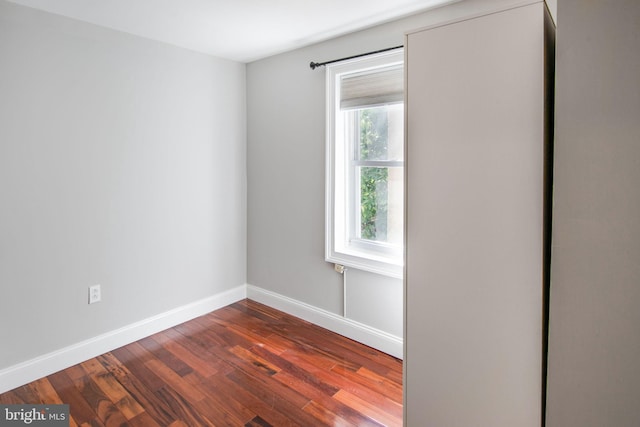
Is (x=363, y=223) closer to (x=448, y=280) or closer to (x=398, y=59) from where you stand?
(x=398, y=59)

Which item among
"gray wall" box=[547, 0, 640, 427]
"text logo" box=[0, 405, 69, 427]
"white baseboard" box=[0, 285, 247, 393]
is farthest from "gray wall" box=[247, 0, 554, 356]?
"text logo" box=[0, 405, 69, 427]

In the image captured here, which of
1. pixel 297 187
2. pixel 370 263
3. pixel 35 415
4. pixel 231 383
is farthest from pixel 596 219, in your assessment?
pixel 35 415

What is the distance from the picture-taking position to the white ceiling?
7.27ft

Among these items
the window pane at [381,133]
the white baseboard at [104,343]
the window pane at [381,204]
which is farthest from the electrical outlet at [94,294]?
the window pane at [381,133]

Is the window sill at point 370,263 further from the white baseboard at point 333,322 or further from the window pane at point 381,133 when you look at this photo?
the window pane at point 381,133

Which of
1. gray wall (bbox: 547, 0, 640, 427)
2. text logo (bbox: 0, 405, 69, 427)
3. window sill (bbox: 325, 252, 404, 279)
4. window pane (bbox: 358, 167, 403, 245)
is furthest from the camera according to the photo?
window pane (bbox: 358, 167, 403, 245)

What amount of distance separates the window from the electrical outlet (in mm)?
1731

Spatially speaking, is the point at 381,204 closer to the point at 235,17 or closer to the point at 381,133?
the point at 381,133

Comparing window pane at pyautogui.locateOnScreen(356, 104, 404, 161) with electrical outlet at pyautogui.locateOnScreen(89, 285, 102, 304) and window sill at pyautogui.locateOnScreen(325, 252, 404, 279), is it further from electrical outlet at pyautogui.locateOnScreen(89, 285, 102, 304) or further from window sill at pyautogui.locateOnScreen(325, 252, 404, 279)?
electrical outlet at pyautogui.locateOnScreen(89, 285, 102, 304)

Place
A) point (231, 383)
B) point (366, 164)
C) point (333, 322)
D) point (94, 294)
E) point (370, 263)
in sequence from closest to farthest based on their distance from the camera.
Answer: point (231, 383), point (94, 294), point (370, 263), point (366, 164), point (333, 322)

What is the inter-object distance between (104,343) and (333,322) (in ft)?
5.71

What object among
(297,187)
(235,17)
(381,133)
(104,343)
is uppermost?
(235,17)

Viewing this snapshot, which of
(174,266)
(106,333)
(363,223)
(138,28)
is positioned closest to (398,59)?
(363,223)

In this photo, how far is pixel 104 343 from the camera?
2654mm
